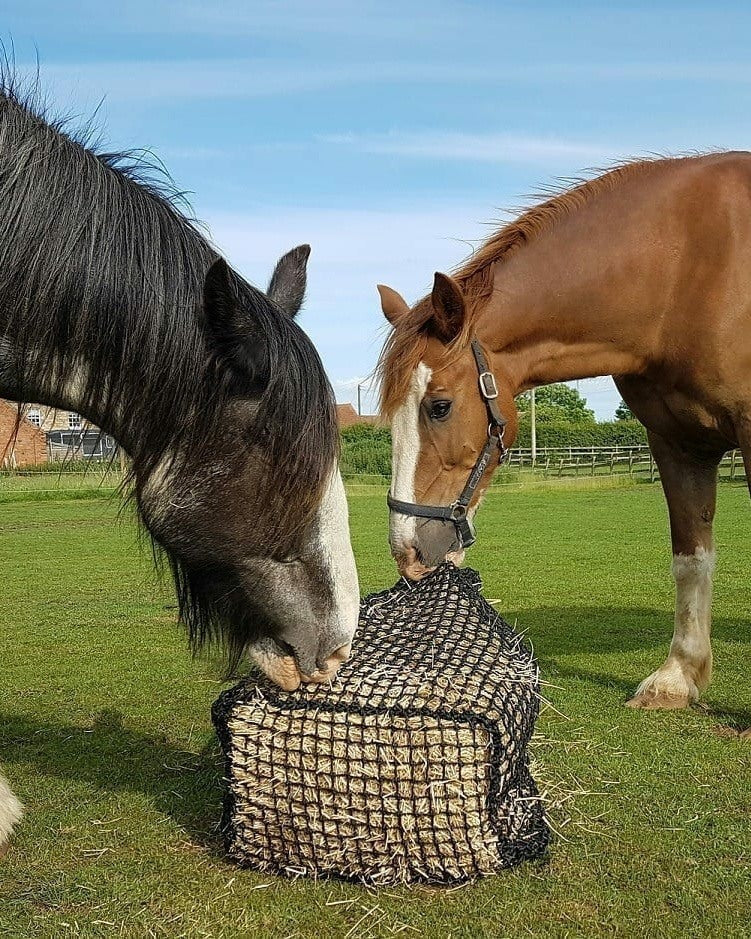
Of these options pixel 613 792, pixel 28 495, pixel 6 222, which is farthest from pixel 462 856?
pixel 28 495

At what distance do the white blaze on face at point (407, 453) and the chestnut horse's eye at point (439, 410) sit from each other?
63 millimetres

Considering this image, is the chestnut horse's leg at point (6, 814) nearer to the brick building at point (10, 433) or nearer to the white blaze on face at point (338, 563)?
the brick building at point (10, 433)

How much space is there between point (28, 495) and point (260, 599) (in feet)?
86.6

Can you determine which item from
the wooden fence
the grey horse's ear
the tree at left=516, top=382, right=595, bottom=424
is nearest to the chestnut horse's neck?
the grey horse's ear

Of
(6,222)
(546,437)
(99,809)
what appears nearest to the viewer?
(6,222)

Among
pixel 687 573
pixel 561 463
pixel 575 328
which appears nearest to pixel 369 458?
pixel 561 463

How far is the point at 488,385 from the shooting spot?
4.51 meters

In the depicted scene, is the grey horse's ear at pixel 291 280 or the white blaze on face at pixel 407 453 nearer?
the grey horse's ear at pixel 291 280

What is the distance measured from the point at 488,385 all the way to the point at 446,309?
422mm

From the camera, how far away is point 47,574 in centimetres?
1222

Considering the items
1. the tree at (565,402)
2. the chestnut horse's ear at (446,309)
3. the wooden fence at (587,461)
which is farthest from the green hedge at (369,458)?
the tree at (565,402)

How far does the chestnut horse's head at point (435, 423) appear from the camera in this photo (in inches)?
175

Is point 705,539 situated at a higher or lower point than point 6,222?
lower

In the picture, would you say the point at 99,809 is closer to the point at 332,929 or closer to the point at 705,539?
the point at 332,929
